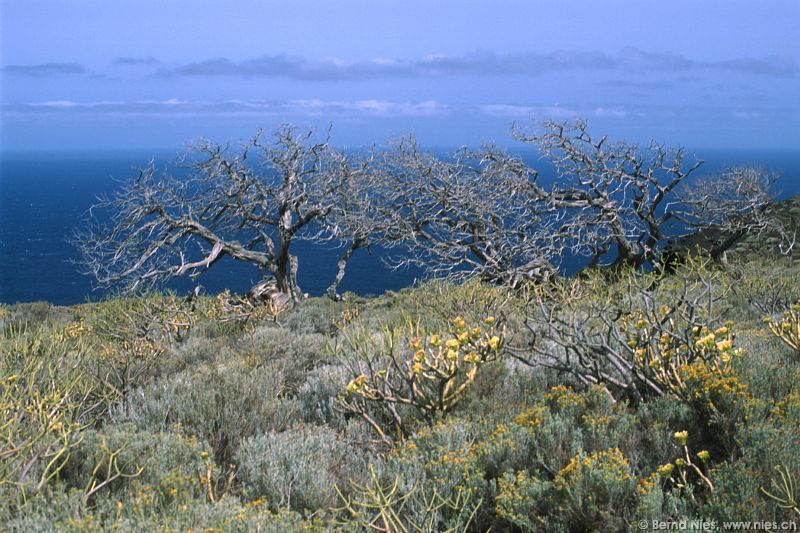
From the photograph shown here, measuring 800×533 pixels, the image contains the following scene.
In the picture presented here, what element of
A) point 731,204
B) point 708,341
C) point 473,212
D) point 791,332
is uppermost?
point 708,341

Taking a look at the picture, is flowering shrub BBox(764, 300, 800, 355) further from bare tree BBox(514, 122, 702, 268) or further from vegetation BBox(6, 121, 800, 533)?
bare tree BBox(514, 122, 702, 268)

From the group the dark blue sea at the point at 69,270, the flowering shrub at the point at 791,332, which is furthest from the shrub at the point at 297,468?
the dark blue sea at the point at 69,270

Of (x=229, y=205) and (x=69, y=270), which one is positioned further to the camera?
(x=69, y=270)

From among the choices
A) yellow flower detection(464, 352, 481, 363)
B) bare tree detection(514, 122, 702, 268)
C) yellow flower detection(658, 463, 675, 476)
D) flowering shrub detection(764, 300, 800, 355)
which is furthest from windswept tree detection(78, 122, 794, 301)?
yellow flower detection(658, 463, 675, 476)

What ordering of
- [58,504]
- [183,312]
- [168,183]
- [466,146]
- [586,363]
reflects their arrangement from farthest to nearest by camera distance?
1. [168,183]
2. [466,146]
3. [183,312]
4. [586,363]
5. [58,504]

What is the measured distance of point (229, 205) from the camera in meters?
20.4

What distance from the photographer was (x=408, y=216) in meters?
19.1

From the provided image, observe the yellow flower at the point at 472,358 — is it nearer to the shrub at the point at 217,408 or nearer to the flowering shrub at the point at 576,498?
the flowering shrub at the point at 576,498

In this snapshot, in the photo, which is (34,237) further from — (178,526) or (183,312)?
(178,526)

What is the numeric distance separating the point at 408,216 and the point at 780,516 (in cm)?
1637

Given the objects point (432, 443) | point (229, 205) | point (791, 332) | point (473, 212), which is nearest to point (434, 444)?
→ point (432, 443)

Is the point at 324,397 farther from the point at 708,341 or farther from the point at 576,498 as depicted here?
the point at 708,341

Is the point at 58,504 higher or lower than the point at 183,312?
higher

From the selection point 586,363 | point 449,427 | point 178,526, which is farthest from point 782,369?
point 178,526
